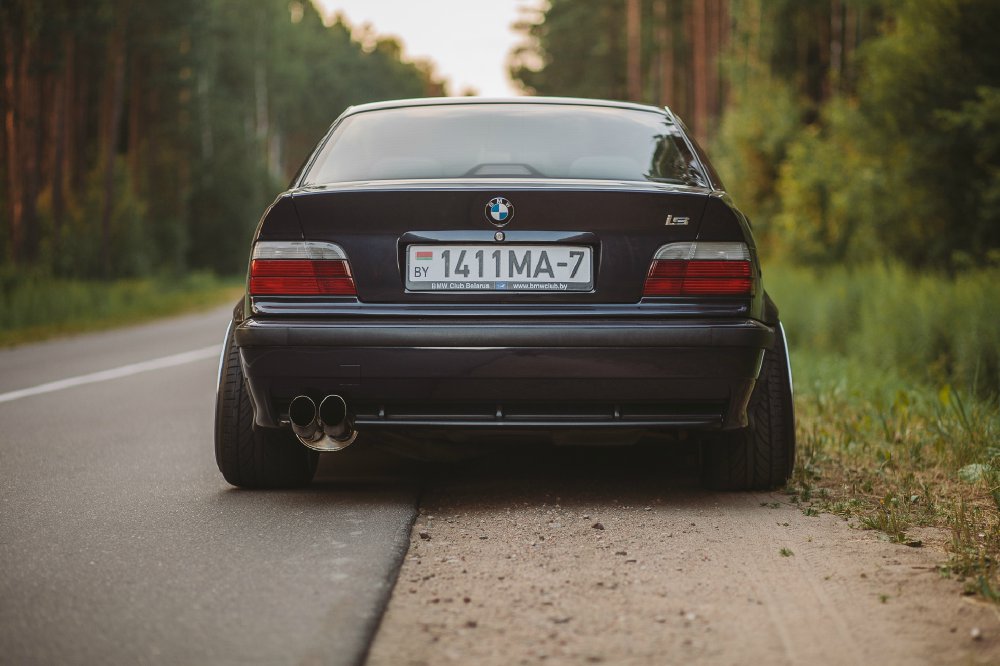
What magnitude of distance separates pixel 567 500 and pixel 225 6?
57841mm

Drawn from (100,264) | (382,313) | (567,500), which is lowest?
(100,264)

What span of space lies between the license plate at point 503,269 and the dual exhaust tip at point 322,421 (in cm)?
52

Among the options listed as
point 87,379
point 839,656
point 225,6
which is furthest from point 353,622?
point 225,6

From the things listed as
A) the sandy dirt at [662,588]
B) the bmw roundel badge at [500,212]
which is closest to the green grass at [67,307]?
the bmw roundel badge at [500,212]

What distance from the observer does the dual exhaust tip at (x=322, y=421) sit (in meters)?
4.19

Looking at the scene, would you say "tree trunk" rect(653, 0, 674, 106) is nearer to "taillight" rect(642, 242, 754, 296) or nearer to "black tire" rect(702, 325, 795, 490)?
"black tire" rect(702, 325, 795, 490)

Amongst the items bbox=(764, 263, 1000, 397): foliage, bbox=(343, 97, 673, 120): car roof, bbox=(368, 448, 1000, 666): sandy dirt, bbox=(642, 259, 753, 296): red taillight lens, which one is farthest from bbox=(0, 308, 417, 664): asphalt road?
bbox=(764, 263, 1000, 397): foliage

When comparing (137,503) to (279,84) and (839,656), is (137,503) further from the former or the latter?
(279,84)

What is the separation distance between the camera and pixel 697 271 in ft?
13.8

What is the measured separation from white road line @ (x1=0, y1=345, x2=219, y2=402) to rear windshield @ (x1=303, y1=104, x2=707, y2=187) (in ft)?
14.7

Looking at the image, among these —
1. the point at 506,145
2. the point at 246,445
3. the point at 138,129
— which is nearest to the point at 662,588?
the point at 246,445

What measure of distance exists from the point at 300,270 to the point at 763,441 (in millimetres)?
1963

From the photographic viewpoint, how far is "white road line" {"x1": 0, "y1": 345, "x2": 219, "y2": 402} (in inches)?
340

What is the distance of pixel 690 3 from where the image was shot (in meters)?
40.8
